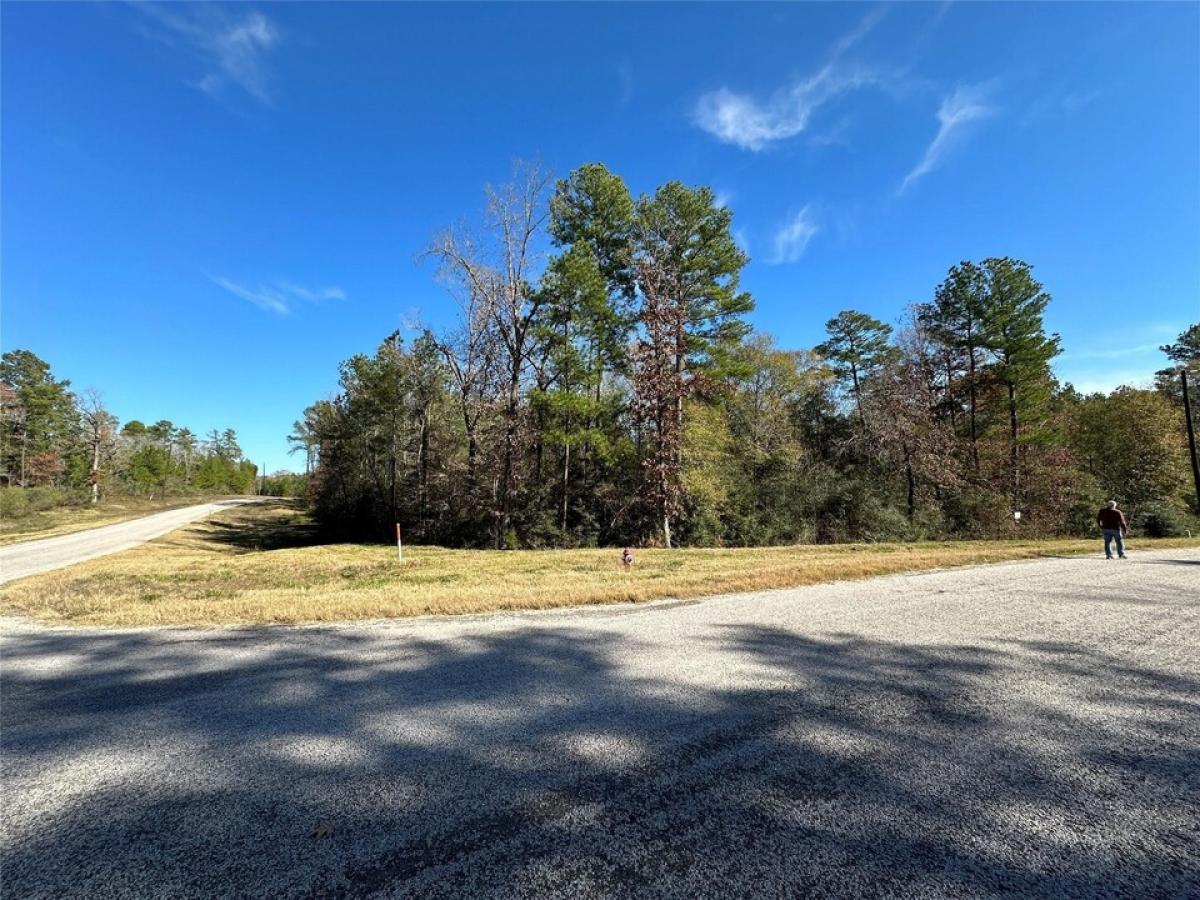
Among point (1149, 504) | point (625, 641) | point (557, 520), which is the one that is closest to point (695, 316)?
point (557, 520)

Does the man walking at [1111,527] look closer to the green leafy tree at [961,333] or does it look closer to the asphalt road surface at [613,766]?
the asphalt road surface at [613,766]

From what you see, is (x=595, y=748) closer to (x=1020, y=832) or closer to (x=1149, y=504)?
(x=1020, y=832)

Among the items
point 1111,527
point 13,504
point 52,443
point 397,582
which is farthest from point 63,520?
point 1111,527

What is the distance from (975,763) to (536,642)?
376 cm

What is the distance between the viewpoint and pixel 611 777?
283cm

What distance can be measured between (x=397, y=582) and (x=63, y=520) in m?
40.3

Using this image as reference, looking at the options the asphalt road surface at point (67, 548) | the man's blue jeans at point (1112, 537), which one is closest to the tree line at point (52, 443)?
the asphalt road surface at point (67, 548)

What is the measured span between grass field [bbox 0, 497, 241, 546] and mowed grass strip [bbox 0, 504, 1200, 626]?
1567 centimetres

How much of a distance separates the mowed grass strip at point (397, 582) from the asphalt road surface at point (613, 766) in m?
1.52

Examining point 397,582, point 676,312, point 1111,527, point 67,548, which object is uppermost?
point 676,312

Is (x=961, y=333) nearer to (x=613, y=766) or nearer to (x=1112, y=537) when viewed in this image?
(x=1112, y=537)

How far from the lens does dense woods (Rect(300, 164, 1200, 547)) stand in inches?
795

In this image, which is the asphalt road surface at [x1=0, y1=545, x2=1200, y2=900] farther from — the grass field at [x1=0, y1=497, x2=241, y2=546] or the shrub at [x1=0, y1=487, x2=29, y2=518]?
the shrub at [x1=0, y1=487, x2=29, y2=518]

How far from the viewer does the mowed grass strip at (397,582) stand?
7.21 m
